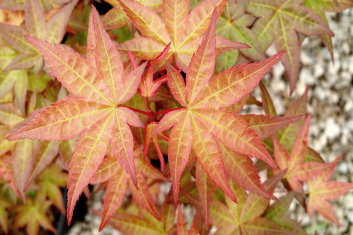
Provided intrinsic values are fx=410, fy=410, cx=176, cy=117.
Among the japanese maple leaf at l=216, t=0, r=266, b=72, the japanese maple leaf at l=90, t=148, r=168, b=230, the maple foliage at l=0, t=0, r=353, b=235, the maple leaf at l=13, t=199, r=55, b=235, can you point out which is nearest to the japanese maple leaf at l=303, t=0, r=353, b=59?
the maple foliage at l=0, t=0, r=353, b=235

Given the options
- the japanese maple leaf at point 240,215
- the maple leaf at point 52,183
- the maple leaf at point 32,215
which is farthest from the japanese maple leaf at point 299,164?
the maple leaf at point 32,215

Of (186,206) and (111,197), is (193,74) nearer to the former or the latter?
(111,197)

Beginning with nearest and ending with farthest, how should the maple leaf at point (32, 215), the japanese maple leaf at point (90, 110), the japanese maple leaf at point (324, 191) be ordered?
the japanese maple leaf at point (90, 110) → the japanese maple leaf at point (324, 191) → the maple leaf at point (32, 215)

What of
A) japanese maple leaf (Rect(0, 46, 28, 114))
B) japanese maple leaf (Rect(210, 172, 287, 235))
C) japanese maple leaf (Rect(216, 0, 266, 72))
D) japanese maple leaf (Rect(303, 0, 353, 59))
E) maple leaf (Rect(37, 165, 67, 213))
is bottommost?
maple leaf (Rect(37, 165, 67, 213))

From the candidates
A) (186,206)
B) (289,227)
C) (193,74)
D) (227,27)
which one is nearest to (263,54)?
(227,27)

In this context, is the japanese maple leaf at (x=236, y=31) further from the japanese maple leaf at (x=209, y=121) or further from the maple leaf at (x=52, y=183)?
the maple leaf at (x=52, y=183)

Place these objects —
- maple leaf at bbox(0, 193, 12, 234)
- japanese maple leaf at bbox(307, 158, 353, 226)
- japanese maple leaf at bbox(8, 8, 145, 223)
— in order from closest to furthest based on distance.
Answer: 1. japanese maple leaf at bbox(8, 8, 145, 223)
2. japanese maple leaf at bbox(307, 158, 353, 226)
3. maple leaf at bbox(0, 193, 12, 234)

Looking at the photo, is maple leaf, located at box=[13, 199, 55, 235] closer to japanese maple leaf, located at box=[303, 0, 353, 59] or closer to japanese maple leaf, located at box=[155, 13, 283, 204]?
japanese maple leaf, located at box=[155, 13, 283, 204]
